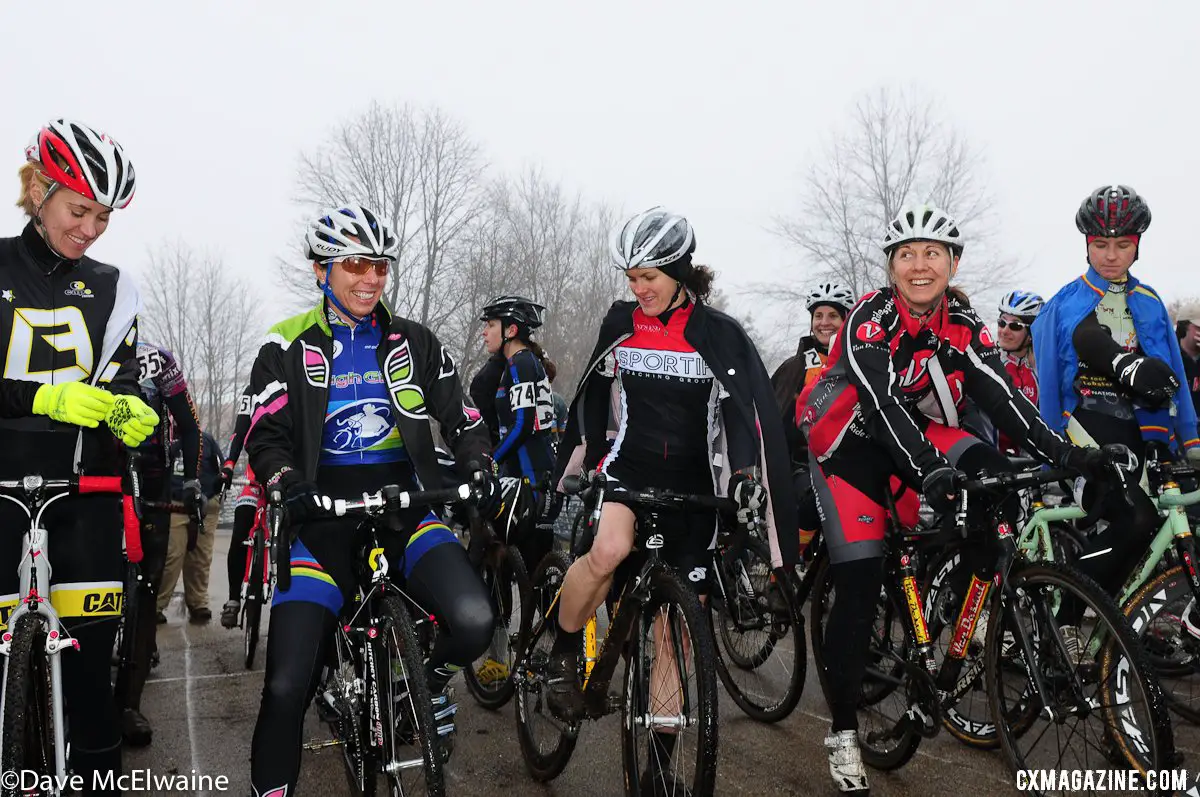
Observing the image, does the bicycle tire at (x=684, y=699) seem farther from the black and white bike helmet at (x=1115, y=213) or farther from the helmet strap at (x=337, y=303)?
the black and white bike helmet at (x=1115, y=213)

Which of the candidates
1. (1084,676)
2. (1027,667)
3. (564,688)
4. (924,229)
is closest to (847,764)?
(1027,667)

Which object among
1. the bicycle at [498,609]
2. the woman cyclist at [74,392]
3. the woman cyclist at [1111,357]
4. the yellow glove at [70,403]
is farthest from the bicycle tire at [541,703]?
the woman cyclist at [1111,357]

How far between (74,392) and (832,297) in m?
5.67

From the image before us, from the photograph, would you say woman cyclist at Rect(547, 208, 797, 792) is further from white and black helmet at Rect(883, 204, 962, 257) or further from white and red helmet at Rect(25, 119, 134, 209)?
white and red helmet at Rect(25, 119, 134, 209)

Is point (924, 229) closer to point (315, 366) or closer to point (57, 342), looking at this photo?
point (315, 366)

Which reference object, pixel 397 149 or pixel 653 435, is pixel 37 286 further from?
pixel 397 149

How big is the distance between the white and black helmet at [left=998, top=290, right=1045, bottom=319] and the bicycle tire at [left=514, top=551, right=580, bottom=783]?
5.49m

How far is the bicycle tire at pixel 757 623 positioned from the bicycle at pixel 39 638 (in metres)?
3.19

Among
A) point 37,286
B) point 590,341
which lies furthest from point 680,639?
point 590,341

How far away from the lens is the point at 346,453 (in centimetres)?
396

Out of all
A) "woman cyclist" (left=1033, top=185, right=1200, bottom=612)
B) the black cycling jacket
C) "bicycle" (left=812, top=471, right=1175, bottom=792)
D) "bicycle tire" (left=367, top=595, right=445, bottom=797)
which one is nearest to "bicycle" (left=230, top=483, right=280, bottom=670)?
"bicycle tire" (left=367, top=595, right=445, bottom=797)

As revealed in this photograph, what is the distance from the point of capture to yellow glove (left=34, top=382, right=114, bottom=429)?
11.7ft

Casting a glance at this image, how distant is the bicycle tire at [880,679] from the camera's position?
4.54m

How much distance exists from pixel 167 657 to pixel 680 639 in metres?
5.39
